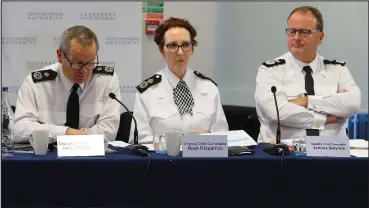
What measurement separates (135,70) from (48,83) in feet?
4.78

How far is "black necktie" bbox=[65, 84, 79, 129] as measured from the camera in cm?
315

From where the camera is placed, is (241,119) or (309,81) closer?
(309,81)

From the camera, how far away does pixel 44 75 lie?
320cm

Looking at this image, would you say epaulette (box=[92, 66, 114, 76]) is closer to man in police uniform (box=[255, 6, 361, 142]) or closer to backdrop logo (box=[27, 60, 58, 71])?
man in police uniform (box=[255, 6, 361, 142])

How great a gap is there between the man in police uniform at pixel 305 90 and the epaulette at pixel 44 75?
120 centimetres

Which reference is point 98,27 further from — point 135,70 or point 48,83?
point 48,83

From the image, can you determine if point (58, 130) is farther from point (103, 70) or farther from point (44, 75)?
point (103, 70)

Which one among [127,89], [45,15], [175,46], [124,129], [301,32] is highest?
[45,15]

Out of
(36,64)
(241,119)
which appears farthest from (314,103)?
(36,64)

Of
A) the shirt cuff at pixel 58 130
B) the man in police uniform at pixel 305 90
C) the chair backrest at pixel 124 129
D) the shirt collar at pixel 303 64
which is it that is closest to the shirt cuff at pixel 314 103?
the man in police uniform at pixel 305 90

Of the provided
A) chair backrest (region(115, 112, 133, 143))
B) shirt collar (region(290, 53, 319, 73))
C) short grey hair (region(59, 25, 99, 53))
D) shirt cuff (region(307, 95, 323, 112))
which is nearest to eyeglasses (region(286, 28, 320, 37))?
shirt collar (region(290, 53, 319, 73))

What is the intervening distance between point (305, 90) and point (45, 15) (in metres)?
2.14

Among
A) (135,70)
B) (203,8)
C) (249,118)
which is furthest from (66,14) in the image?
(249,118)

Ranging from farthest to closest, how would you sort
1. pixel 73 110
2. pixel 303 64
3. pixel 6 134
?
1. pixel 303 64
2. pixel 73 110
3. pixel 6 134
